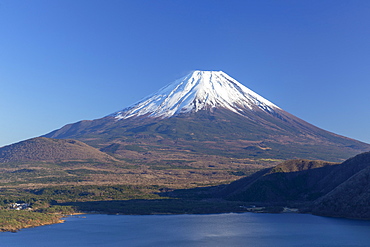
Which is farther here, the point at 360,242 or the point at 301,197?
the point at 301,197

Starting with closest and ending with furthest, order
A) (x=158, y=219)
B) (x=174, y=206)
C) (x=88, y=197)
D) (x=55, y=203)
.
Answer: (x=158, y=219)
(x=174, y=206)
(x=55, y=203)
(x=88, y=197)

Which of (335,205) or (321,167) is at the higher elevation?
(321,167)

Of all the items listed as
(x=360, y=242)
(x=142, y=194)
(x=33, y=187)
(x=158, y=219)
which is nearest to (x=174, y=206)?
(x=158, y=219)

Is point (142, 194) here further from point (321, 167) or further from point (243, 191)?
point (321, 167)

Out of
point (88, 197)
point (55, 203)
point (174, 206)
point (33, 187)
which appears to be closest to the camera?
point (174, 206)

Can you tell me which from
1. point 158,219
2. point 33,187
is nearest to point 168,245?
point 158,219

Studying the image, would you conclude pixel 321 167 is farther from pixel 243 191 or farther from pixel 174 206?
pixel 174 206
